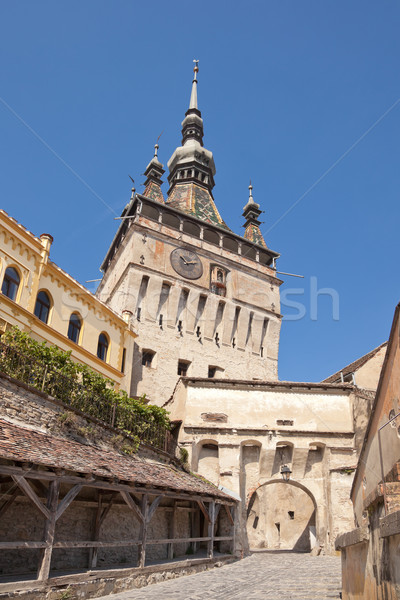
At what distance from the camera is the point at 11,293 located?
1814 centimetres

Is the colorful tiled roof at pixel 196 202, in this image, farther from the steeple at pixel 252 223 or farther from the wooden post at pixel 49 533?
the wooden post at pixel 49 533

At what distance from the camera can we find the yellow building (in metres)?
18.0

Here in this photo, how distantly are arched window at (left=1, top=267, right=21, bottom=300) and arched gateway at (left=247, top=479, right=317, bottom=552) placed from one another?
18.7 metres

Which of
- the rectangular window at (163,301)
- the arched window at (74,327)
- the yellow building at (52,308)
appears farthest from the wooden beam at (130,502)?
the rectangular window at (163,301)

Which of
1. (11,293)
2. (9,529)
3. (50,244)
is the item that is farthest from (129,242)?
(9,529)

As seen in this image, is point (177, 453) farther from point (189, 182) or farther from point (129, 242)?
point (189, 182)

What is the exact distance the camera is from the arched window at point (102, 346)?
23.3 meters

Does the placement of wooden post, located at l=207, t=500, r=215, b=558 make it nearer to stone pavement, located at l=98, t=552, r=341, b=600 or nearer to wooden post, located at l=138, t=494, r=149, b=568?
stone pavement, located at l=98, t=552, r=341, b=600

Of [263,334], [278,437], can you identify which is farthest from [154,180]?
[278,437]

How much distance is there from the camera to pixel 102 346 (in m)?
23.6

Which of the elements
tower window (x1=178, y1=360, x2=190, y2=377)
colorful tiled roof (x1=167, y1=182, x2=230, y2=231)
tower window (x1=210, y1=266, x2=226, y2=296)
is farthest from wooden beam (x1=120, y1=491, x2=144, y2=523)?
colorful tiled roof (x1=167, y1=182, x2=230, y2=231)

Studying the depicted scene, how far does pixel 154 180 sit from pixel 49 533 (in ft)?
109

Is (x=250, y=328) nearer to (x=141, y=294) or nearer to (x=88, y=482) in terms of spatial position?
(x=141, y=294)

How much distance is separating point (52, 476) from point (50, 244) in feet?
42.8
